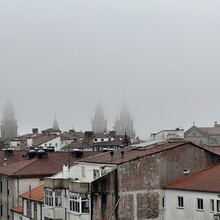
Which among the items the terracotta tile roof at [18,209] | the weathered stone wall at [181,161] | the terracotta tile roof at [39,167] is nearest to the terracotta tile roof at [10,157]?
the terracotta tile roof at [39,167]

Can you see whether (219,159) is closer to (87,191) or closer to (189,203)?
(189,203)

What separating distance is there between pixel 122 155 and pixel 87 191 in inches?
196

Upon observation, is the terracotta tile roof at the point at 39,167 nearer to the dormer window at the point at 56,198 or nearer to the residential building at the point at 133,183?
the dormer window at the point at 56,198

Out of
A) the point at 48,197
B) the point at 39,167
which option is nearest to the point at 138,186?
the point at 48,197

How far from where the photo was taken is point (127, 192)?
142 feet

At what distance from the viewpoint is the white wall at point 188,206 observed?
3925cm

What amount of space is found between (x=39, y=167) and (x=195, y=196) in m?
26.2

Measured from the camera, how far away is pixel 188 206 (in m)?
41.0

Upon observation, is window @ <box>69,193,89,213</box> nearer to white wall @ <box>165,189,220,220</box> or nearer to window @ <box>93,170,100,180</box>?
window @ <box>93,170,100,180</box>

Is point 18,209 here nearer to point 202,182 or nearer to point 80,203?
point 80,203

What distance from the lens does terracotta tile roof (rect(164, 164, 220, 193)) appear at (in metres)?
39.6

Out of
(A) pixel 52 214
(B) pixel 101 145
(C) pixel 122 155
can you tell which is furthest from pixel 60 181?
(B) pixel 101 145

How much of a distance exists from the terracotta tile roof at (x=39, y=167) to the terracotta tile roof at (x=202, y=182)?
70.1 ft

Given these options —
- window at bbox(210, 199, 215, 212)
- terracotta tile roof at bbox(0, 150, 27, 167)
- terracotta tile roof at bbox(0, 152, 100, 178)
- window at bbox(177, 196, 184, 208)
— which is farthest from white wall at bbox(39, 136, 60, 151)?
window at bbox(210, 199, 215, 212)
